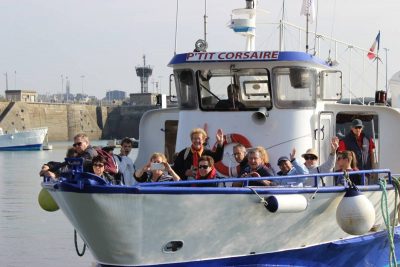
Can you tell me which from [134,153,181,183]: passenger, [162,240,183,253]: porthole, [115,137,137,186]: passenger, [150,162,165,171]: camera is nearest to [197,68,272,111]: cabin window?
[115,137,137,186]: passenger

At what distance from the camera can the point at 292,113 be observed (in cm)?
1148

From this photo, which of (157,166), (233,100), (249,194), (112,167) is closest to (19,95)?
(233,100)

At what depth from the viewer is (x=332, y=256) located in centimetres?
1033

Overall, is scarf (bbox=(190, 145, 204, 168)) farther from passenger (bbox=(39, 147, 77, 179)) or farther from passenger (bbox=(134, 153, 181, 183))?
passenger (bbox=(39, 147, 77, 179))

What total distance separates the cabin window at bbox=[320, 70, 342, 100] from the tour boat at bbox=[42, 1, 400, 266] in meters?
0.02

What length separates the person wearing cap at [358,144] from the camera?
38.3ft

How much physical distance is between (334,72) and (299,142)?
4.91ft

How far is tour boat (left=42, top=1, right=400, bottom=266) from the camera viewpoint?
8.34 meters

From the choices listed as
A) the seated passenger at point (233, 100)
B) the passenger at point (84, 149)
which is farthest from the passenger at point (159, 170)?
the seated passenger at point (233, 100)

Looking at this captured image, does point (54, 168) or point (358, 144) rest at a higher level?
point (358, 144)

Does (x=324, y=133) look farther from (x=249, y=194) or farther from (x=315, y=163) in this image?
(x=249, y=194)

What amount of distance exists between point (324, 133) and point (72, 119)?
9619 centimetres

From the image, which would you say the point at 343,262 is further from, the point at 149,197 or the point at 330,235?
the point at 149,197

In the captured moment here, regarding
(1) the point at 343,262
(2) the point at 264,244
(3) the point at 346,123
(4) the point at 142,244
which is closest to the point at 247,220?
(2) the point at 264,244
